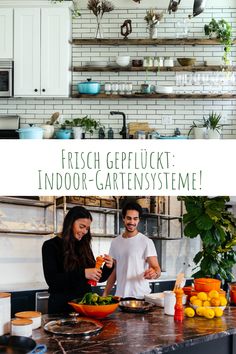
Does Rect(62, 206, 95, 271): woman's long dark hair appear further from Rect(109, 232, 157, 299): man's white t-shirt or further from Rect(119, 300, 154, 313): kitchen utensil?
Rect(109, 232, 157, 299): man's white t-shirt

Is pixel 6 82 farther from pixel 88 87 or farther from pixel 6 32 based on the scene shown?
pixel 88 87

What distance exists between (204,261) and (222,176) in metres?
1.89

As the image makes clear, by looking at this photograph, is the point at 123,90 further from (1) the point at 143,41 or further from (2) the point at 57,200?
(2) the point at 57,200

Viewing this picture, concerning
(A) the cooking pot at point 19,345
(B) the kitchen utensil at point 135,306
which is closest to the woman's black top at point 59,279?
(B) the kitchen utensil at point 135,306

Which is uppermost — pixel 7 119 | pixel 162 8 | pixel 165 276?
pixel 162 8

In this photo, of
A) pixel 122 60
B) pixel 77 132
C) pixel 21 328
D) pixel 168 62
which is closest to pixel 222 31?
pixel 168 62

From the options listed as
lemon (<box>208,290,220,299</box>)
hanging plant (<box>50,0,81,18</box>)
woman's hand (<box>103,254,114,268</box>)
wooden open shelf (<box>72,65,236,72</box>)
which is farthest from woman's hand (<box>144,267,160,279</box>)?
hanging plant (<box>50,0,81,18</box>)

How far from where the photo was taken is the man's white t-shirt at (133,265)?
14.6 feet

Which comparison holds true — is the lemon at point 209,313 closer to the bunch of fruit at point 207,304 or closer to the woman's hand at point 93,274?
the bunch of fruit at point 207,304

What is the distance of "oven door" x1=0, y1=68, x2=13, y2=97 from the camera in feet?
22.3

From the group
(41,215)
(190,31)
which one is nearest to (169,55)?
(190,31)

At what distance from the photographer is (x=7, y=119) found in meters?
7.06

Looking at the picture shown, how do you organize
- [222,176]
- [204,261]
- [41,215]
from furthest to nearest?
[222,176] < [41,215] < [204,261]

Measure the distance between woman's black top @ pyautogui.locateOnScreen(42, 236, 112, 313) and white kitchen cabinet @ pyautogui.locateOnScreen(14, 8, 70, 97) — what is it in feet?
10.9
